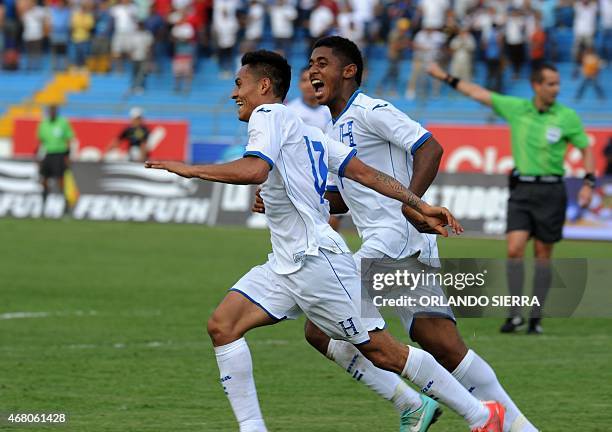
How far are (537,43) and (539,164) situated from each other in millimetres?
19383

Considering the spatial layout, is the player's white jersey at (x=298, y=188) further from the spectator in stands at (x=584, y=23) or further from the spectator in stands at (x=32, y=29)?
the spectator in stands at (x=32, y=29)

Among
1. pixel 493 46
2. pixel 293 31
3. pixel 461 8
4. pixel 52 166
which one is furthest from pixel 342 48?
pixel 293 31

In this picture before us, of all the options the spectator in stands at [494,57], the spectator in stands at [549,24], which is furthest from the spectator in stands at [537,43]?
the spectator in stands at [494,57]

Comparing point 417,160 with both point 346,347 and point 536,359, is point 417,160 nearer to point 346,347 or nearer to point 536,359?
point 346,347

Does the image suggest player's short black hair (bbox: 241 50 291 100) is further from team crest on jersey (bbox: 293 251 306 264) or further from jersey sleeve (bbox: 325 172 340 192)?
jersey sleeve (bbox: 325 172 340 192)

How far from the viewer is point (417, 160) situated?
7.60m

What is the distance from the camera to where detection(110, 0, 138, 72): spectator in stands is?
36.6 metres

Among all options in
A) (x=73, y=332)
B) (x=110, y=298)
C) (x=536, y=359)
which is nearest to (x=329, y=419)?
(x=536, y=359)

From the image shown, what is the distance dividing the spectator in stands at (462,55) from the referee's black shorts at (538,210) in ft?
62.1

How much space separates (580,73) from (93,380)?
979 inches

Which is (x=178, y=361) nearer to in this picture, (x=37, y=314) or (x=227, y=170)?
(x=37, y=314)

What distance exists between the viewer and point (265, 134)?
6.63 metres

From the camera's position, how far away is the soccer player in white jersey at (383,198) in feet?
24.7

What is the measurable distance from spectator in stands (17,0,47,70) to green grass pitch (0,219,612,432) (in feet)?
66.5
